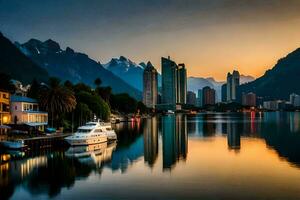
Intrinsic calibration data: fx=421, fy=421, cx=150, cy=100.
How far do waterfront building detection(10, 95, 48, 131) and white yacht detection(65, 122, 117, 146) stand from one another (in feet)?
41.4

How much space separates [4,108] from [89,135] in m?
18.9

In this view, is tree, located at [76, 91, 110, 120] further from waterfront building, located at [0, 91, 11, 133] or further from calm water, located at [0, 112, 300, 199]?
calm water, located at [0, 112, 300, 199]

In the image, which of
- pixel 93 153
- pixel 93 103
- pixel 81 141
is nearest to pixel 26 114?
pixel 81 141

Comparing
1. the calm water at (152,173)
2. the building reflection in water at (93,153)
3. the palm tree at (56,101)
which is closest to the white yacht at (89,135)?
the building reflection in water at (93,153)

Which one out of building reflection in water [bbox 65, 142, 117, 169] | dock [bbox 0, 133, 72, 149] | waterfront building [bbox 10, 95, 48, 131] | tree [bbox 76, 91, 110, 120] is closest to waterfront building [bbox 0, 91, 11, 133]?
waterfront building [bbox 10, 95, 48, 131]

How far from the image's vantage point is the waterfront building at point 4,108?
8462cm

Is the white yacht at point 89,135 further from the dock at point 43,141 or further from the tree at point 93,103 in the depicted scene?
the tree at point 93,103

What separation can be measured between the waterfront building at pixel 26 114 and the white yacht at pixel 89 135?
12.6 meters

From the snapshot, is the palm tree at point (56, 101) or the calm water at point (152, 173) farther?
the palm tree at point (56, 101)

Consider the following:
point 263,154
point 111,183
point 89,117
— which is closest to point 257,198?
point 111,183

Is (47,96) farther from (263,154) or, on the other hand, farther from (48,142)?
(263,154)

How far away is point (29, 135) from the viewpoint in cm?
8150

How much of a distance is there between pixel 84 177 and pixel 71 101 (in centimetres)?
4866

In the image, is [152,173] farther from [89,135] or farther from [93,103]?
[93,103]
